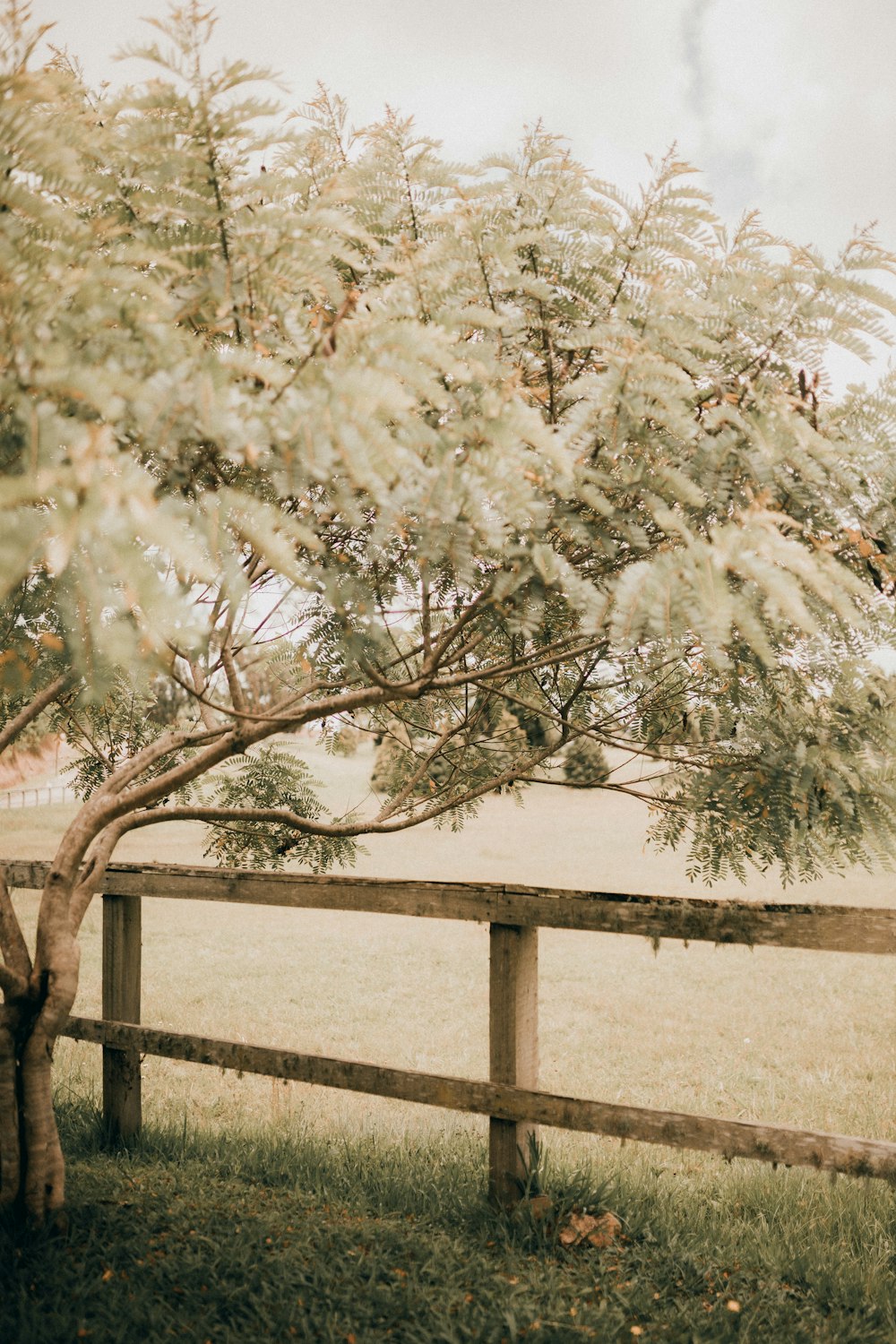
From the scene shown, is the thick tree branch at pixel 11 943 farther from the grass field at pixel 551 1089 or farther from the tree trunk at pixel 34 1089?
the grass field at pixel 551 1089

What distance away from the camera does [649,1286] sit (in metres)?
2.87

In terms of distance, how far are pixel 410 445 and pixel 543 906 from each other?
2.09 m

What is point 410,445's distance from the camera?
68.2 inches

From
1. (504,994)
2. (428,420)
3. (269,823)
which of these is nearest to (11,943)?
(269,823)

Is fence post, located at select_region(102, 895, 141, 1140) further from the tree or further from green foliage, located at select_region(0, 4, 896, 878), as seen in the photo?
green foliage, located at select_region(0, 4, 896, 878)

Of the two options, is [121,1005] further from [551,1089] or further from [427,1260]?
[551,1089]

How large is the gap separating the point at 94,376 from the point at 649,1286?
3042 mm

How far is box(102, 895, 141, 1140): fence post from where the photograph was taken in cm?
425

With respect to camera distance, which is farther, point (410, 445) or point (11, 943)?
point (11, 943)

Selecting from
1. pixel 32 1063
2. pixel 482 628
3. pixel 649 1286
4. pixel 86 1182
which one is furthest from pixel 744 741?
pixel 86 1182

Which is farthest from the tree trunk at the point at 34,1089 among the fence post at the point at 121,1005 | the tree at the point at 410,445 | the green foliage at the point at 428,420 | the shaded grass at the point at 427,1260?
the green foliage at the point at 428,420

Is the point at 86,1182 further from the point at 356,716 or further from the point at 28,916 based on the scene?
the point at 28,916

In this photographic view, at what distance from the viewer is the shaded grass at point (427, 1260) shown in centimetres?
262

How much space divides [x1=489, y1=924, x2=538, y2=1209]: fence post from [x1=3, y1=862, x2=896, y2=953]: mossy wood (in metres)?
0.11
